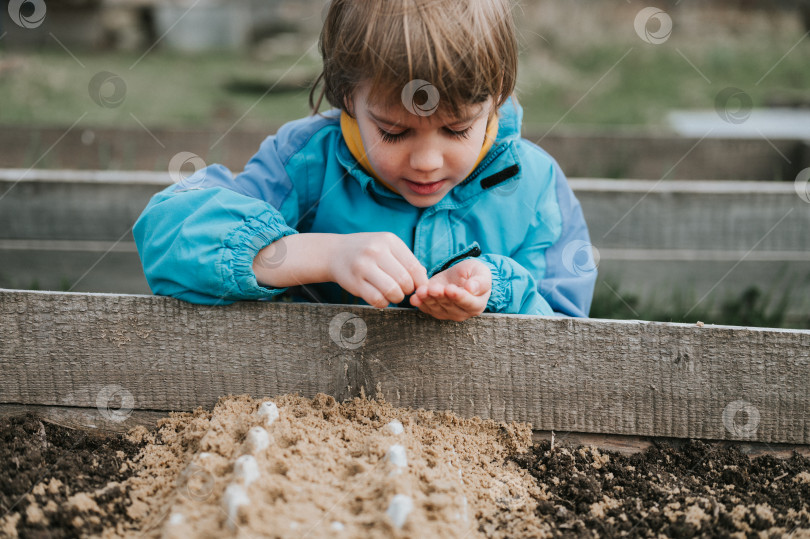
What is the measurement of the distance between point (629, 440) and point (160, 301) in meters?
1.21

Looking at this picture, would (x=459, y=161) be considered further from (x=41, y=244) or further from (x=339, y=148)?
(x=41, y=244)

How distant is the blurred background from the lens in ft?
10.1

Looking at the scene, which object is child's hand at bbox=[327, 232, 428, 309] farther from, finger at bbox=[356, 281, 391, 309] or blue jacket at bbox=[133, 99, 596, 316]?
blue jacket at bbox=[133, 99, 596, 316]

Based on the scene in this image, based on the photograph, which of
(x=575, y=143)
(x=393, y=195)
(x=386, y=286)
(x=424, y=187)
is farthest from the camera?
(x=575, y=143)

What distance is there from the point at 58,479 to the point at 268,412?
1.47 ft

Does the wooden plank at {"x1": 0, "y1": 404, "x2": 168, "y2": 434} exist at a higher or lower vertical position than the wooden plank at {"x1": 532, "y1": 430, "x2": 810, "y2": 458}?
higher

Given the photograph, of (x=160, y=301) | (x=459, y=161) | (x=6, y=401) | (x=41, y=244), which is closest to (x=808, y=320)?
(x=459, y=161)

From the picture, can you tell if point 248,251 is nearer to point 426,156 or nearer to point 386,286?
point 386,286

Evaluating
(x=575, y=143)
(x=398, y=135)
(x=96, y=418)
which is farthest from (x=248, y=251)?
(x=575, y=143)

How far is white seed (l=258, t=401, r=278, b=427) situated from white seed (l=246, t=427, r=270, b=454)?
0.10 metres

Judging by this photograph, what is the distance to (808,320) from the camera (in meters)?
3.19

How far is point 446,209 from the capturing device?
6.97ft

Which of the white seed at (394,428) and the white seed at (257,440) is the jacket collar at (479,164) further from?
the white seed at (257,440)

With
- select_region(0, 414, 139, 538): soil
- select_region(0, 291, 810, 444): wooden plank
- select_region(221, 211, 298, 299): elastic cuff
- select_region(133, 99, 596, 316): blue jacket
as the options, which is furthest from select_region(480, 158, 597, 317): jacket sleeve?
select_region(0, 414, 139, 538): soil
